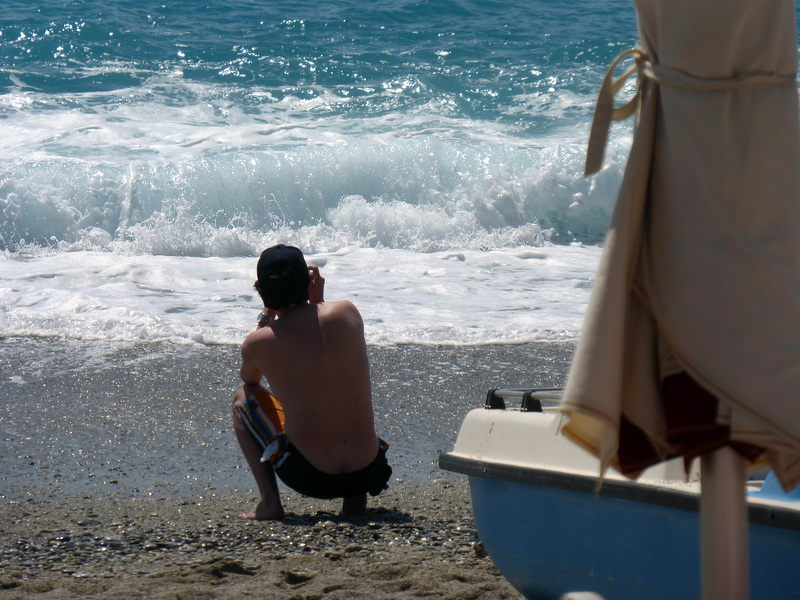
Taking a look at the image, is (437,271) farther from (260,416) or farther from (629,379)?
(629,379)

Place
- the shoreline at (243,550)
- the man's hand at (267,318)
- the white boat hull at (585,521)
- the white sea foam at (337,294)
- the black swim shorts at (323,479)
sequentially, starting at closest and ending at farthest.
→ the white boat hull at (585,521)
the shoreline at (243,550)
the black swim shorts at (323,479)
the man's hand at (267,318)
the white sea foam at (337,294)

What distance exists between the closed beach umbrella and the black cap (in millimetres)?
2003

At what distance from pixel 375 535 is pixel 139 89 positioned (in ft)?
45.5

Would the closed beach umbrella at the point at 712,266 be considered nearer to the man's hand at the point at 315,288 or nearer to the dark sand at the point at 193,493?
the dark sand at the point at 193,493

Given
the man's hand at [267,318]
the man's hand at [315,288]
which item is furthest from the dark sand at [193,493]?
the man's hand at [315,288]

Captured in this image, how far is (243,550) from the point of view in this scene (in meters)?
3.11

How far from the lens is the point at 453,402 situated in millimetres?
4762

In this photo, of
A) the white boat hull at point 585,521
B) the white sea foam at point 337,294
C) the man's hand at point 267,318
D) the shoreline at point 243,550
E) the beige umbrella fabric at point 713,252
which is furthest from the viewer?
the white sea foam at point 337,294

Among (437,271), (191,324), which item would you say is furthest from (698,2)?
(437,271)

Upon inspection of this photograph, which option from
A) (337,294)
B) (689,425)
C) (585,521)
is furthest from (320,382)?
(337,294)

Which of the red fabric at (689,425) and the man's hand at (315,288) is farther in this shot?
the man's hand at (315,288)

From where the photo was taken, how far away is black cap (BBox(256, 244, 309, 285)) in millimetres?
3389

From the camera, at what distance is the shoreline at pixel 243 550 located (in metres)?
2.75

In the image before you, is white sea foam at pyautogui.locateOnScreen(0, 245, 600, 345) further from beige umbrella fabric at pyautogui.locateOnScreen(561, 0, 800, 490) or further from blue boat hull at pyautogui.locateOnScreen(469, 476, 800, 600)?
beige umbrella fabric at pyautogui.locateOnScreen(561, 0, 800, 490)
